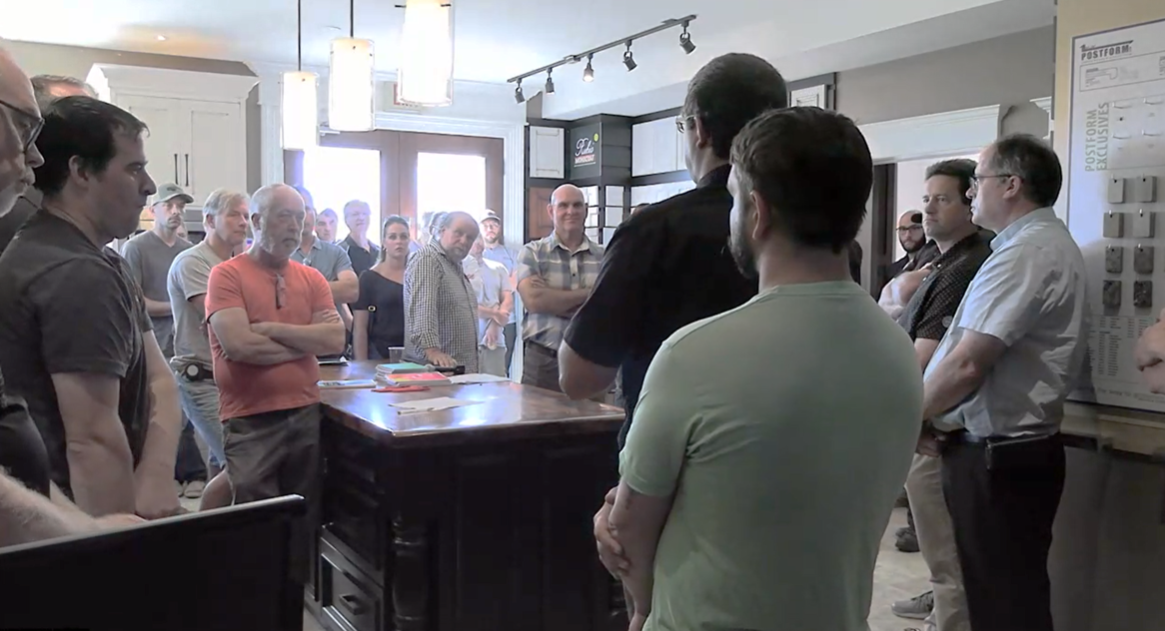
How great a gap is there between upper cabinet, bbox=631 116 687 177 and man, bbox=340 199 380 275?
9.95ft

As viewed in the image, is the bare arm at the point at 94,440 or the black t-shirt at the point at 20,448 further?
the bare arm at the point at 94,440

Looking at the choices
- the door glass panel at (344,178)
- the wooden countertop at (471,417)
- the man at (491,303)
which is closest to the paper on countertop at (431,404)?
the wooden countertop at (471,417)

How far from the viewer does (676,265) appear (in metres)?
1.53

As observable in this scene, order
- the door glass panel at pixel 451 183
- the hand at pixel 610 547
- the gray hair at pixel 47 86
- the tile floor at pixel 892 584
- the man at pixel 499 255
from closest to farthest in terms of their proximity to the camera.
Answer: the hand at pixel 610 547
the gray hair at pixel 47 86
the tile floor at pixel 892 584
the man at pixel 499 255
the door glass panel at pixel 451 183

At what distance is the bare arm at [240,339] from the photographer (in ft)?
8.78

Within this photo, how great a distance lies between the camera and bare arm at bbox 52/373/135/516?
1450 mm

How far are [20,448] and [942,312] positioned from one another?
2.42m

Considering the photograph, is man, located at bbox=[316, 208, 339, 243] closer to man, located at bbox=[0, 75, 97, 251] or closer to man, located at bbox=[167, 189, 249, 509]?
man, located at bbox=[167, 189, 249, 509]

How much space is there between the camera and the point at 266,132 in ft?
23.6

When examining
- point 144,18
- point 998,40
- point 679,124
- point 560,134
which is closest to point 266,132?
point 144,18

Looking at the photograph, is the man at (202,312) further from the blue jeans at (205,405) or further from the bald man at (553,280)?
the bald man at (553,280)

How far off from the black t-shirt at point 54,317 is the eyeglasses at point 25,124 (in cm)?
44

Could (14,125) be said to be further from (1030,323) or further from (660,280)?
(1030,323)

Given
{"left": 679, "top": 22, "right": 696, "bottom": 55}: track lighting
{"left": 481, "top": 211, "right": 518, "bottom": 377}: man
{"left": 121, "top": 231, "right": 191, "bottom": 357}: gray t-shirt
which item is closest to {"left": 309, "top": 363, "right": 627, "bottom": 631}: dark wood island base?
{"left": 121, "top": 231, "right": 191, "bottom": 357}: gray t-shirt
